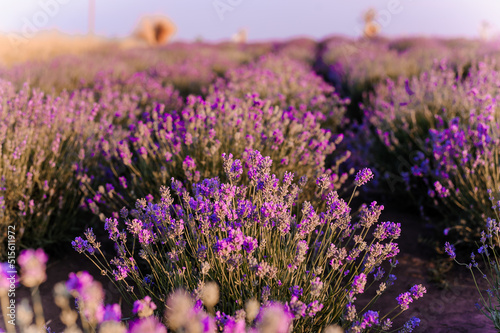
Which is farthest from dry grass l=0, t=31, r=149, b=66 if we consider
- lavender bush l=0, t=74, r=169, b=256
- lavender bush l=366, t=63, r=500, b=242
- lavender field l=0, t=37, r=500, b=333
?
lavender bush l=366, t=63, r=500, b=242

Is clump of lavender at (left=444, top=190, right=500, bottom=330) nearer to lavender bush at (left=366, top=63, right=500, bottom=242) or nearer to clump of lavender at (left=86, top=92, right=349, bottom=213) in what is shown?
lavender bush at (left=366, top=63, right=500, bottom=242)

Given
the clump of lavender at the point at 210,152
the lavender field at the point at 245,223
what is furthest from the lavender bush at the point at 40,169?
the clump of lavender at the point at 210,152

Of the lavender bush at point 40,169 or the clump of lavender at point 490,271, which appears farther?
the lavender bush at point 40,169

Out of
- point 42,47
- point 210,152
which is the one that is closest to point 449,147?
point 210,152

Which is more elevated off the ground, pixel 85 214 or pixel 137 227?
pixel 137 227

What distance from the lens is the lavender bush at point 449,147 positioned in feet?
10.6

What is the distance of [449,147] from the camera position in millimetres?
3406

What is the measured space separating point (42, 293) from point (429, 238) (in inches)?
123

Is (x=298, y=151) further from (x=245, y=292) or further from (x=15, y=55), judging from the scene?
(x=15, y=55)

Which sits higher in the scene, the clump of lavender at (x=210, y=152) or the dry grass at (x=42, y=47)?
the clump of lavender at (x=210, y=152)

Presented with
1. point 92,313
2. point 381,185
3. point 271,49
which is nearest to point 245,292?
point 92,313

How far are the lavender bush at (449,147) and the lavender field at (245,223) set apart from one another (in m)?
0.03

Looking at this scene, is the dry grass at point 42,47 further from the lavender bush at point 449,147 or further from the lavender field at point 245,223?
the lavender bush at point 449,147

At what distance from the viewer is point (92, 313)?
1469mm
